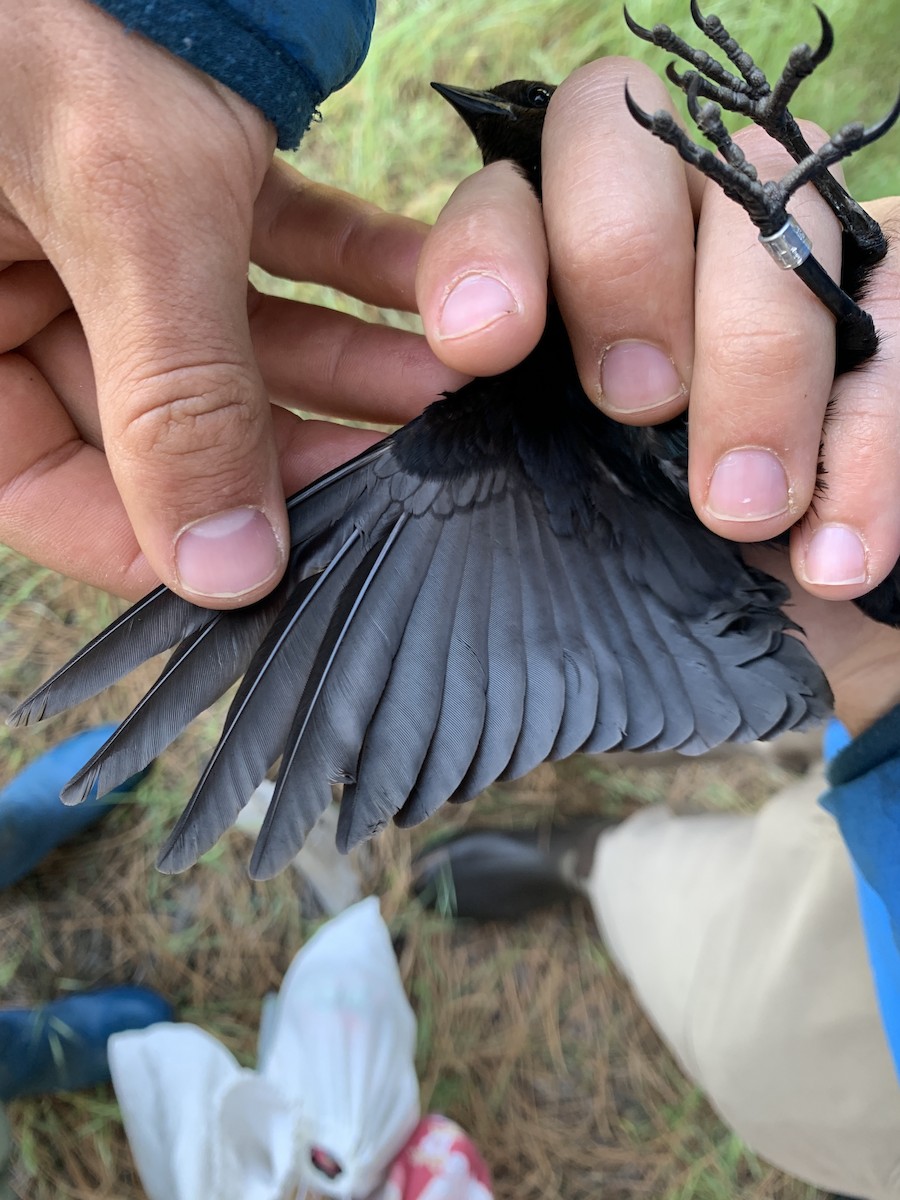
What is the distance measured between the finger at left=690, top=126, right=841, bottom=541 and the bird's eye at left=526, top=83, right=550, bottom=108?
0.57m

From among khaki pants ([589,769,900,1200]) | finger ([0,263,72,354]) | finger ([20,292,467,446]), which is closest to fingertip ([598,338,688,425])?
finger ([20,292,467,446])

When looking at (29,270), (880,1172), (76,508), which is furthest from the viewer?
(880,1172)

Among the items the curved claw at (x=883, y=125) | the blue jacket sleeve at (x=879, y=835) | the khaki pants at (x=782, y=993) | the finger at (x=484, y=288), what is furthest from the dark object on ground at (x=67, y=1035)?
the curved claw at (x=883, y=125)

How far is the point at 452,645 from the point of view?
1.12 metres

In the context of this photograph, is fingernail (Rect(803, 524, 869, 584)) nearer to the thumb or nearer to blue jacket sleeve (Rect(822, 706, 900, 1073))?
blue jacket sleeve (Rect(822, 706, 900, 1073))

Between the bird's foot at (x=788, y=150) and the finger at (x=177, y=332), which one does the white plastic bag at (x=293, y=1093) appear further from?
the bird's foot at (x=788, y=150)

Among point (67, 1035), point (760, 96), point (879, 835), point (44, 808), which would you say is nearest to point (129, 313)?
point (760, 96)

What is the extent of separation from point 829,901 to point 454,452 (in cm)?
101

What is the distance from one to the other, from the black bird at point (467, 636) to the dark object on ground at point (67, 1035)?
1377mm

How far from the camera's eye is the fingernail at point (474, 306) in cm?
95

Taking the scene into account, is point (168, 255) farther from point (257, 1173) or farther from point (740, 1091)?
point (257, 1173)

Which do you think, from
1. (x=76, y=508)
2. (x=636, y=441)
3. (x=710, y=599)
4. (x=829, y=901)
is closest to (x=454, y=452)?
(x=636, y=441)

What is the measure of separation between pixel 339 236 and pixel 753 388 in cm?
85

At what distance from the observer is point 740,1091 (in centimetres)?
159
